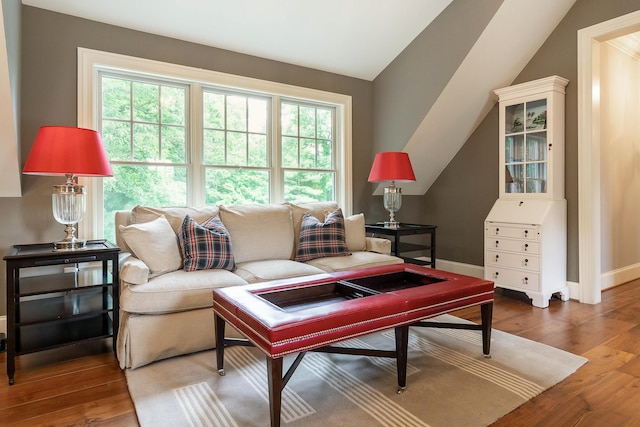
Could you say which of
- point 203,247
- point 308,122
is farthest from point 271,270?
point 308,122

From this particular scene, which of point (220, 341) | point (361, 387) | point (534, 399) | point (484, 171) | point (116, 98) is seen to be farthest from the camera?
point (484, 171)

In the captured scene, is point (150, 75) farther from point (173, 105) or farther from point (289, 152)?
point (289, 152)

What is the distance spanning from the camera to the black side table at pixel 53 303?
2041 millimetres

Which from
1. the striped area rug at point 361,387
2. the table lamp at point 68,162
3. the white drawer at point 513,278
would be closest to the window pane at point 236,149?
the table lamp at point 68,162

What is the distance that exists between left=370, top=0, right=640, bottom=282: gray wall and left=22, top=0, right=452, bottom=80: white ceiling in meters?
0.30

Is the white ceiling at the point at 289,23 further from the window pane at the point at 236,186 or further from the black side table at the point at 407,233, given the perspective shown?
the black side table at the point at 407,233

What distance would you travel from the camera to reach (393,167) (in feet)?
12.3

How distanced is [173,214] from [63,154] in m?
0.85

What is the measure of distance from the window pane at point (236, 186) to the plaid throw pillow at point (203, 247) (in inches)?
30.9

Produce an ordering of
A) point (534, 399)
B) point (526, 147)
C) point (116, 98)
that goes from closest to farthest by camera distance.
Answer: point (534, 399)
point (116, 98)
point (526, 147)

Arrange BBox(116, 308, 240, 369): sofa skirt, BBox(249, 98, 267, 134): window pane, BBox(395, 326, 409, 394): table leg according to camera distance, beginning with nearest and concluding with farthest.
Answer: BBox(395, 326, 409, 394): table leg
BBox(116, 308, 240, 369): sofa skirt
BBox(249, 98, 267, 134): window pane

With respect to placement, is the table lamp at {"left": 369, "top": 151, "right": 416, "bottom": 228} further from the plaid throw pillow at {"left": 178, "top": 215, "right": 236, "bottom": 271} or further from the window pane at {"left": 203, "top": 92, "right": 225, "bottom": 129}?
the plaid throw pillow at {"left": 178, "top": 215, "right": 236, "bottom": 271}

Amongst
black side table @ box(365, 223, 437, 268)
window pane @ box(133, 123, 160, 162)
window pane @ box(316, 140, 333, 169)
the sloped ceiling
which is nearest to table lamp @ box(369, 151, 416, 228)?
the sloped ceiling

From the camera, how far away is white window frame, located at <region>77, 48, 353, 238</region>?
285cm
